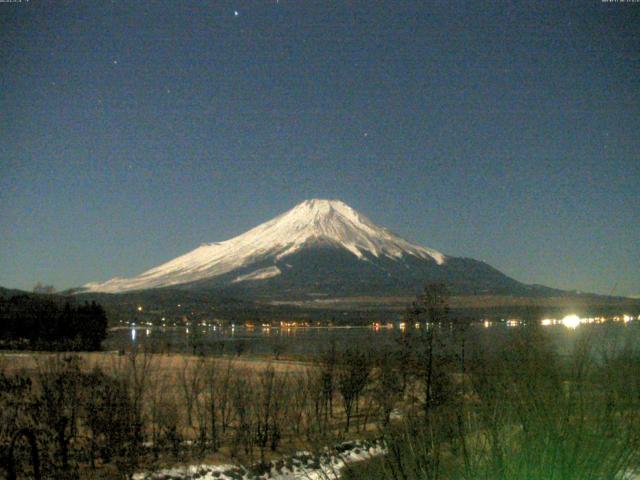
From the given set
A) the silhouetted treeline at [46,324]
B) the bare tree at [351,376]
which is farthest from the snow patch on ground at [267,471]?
the silhouetted treeline at [46,324]

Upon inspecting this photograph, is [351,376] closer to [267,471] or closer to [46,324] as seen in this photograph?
[267,471]

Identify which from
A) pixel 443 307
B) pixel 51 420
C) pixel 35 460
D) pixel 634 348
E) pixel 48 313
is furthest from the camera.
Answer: pixel 48 313

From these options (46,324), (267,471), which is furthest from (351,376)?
(46,324)

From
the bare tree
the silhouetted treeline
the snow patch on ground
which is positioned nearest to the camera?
the snow patch on ground

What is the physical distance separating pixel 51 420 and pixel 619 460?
7.44 m

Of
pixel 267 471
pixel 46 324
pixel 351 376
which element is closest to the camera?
pixel 267 471

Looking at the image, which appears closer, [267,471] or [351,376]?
[267,471]

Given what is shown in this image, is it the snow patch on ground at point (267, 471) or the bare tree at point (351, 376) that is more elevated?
the bare tree at point (351, 376)

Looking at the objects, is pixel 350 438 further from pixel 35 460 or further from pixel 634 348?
pixel 634 348

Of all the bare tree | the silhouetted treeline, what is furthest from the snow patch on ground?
the silhouetted treeline

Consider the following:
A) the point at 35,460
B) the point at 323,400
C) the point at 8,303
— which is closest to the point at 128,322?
the point at 8,303

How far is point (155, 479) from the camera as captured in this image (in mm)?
9781

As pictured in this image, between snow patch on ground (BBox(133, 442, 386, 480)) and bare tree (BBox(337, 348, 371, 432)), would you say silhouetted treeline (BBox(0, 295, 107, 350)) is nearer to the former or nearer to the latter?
bare tree (BBox(337, 348, 371, 432))

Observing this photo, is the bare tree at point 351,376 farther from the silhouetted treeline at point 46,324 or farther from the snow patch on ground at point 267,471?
the silhouetted treeline at point 46,324
